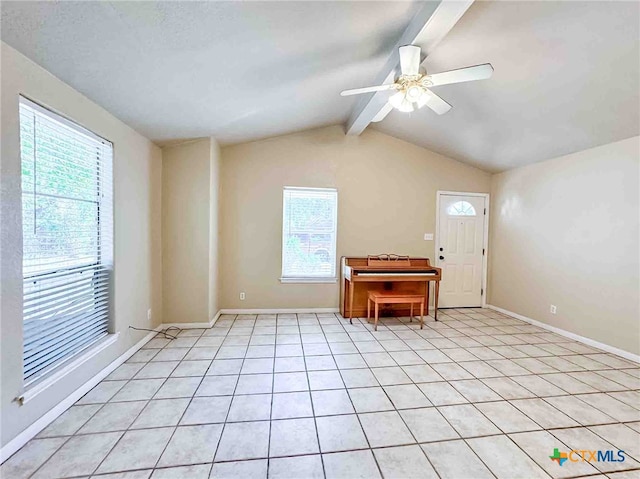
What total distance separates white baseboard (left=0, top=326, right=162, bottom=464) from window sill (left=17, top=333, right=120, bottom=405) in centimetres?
17

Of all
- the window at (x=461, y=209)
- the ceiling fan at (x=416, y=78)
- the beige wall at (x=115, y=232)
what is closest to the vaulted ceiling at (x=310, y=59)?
the beige wall at (x=115, y=232)

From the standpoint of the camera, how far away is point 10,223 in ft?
4.98

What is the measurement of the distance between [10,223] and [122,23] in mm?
1261

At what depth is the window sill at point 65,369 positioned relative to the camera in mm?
1635

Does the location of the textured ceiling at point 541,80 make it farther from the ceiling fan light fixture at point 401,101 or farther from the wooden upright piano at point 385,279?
the wooden upright piano at point 385,279

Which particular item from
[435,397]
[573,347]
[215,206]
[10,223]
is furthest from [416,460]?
[215,206]

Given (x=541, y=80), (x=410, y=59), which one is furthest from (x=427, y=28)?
(x=541, y=80)

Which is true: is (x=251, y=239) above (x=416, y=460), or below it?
above

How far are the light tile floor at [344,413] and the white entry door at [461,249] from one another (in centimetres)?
152

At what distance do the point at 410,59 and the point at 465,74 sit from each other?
1.28 feet

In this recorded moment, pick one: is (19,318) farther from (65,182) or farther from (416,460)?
(416,460)

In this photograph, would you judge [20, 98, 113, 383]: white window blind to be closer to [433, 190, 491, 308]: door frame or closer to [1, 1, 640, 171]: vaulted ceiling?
[1, 1, 640, 171]: vaulted ceiling

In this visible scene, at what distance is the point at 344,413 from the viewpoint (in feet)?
6.20

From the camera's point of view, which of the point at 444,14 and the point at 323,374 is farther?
the point at 323,374
